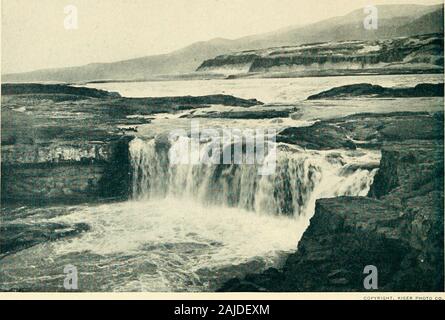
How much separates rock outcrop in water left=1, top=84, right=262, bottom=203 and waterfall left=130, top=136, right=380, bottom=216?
0.46 meters

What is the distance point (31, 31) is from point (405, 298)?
17.0 ft

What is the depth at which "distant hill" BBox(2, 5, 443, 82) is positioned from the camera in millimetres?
6230

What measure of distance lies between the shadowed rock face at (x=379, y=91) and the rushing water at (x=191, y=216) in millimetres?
93

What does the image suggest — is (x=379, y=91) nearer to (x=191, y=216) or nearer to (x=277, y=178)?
(x=277, y=178)

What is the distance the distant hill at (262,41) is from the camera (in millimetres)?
6230

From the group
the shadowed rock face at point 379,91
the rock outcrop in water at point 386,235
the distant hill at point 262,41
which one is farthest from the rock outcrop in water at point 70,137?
the rock outcrop in water at point 386,235

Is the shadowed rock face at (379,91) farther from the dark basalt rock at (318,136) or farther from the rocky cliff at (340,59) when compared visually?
the dark basalt rock at (318,136)

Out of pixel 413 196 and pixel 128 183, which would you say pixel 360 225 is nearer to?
pixel 413 196

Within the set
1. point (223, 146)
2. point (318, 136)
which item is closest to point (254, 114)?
point (223, 146)

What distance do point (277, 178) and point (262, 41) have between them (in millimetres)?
1624

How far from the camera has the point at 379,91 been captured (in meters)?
6.45

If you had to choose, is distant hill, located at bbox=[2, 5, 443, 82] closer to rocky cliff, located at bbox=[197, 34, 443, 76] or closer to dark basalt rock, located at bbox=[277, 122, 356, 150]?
rocky cliff, located at bbox=[197, 34, 443, 76]

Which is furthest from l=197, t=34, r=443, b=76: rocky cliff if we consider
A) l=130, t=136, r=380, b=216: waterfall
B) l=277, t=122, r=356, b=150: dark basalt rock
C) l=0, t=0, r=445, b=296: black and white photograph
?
l=130, t=136, r=380, b=216: waterfall

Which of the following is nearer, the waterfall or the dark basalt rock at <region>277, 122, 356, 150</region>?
the waterfall
